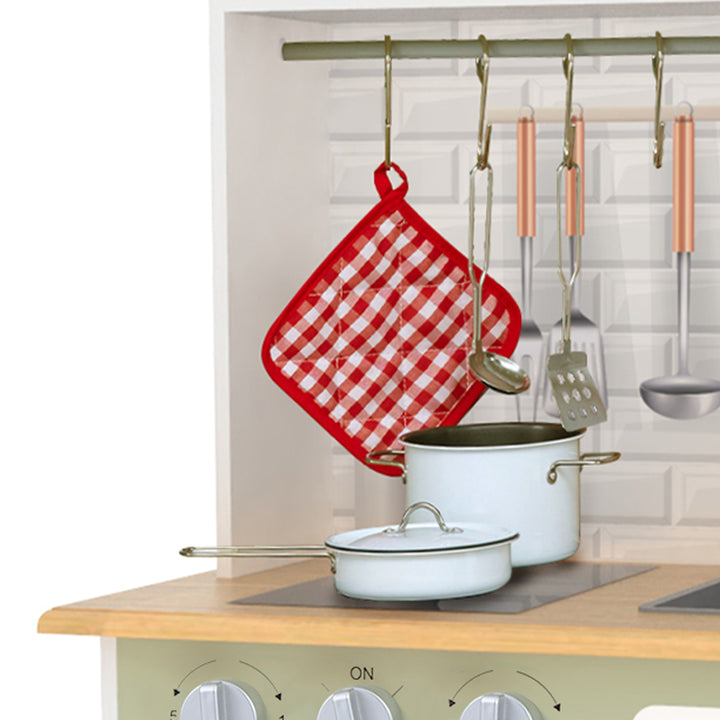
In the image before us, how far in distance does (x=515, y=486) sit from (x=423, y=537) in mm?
208

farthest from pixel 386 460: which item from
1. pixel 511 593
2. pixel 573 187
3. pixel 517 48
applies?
pixel 517 48

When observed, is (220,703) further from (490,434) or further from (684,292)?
(684,292)

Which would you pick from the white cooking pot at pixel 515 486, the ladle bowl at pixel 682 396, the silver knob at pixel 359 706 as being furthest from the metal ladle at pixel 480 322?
the silver knob at pixel 359 706

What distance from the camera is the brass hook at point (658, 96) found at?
201 centimetres

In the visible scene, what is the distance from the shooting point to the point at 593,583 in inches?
75.4

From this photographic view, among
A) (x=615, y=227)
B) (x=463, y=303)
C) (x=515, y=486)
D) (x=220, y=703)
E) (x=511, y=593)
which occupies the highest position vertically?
(x=615, y=227)

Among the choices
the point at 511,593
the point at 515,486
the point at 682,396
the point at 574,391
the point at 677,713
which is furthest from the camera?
the point at 682,396

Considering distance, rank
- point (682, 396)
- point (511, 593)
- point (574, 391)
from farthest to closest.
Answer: point (682, 396) → point (574, 391) → point (511, 593)

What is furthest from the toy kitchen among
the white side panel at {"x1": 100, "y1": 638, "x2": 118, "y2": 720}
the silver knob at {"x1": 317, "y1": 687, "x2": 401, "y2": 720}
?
the silver knob at {"x1": 317, "y1": 687, "x2": 401, "y2": 720}

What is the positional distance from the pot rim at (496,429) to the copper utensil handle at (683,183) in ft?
1.07

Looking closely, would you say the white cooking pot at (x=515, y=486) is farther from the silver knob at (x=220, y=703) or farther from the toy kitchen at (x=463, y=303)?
the silver knob at (x=220, y=703)

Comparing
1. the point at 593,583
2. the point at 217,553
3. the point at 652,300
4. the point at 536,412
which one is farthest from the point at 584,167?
the point at 217,553

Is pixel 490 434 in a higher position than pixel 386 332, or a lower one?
lower

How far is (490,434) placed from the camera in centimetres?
214
